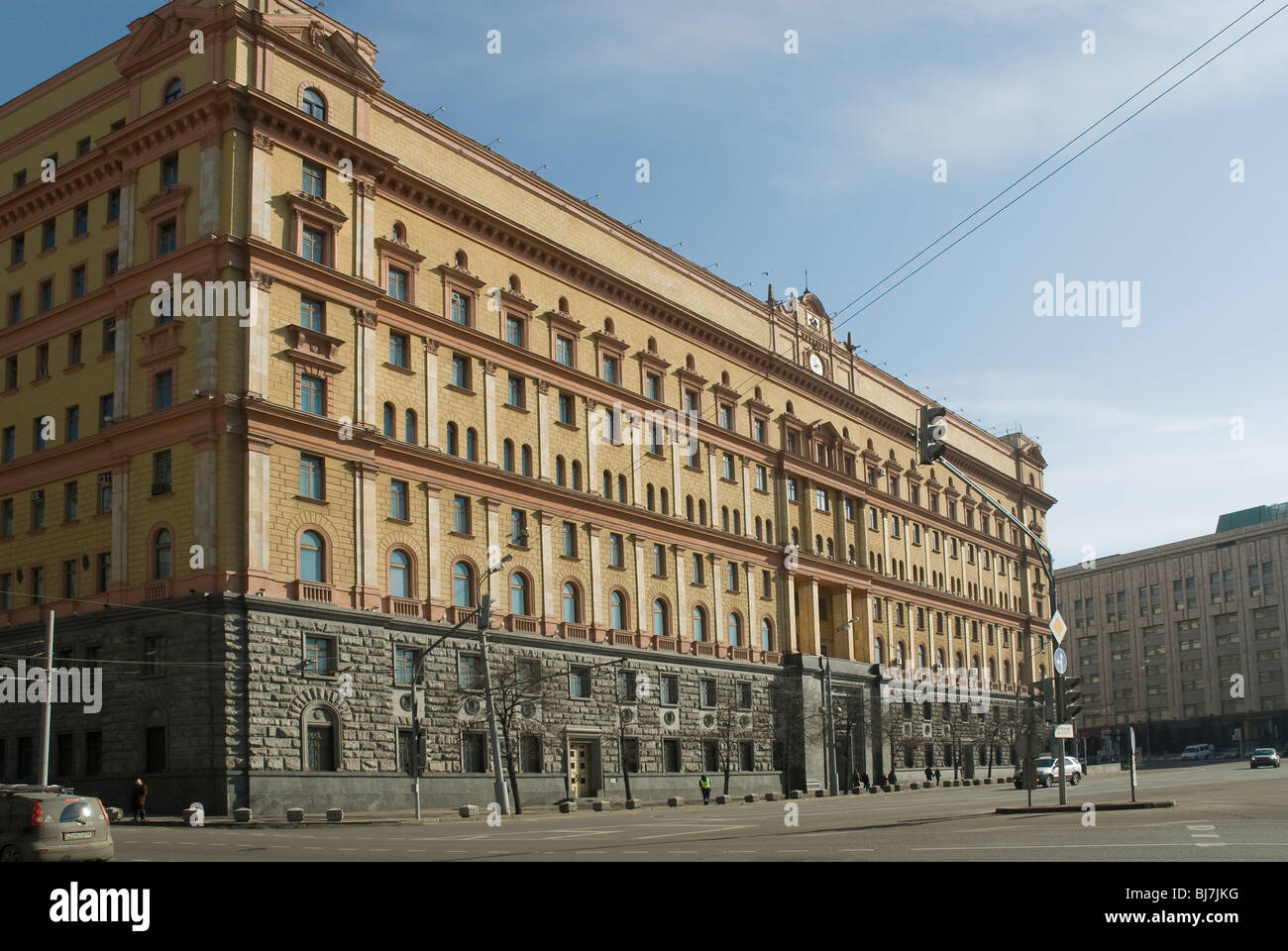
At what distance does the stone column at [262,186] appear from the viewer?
50.5 m

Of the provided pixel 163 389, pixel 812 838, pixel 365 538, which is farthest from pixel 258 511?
pixel 812 838

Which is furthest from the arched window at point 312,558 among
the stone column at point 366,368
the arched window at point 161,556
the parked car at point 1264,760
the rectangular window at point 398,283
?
the parked car at point 1264,760

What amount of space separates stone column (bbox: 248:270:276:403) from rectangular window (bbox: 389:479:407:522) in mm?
7626

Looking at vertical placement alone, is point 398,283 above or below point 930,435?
above

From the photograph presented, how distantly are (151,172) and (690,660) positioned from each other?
1418 inches

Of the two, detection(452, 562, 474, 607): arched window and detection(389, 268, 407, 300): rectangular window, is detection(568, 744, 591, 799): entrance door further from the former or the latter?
detection(389, 268, 407, 300): rectangular window

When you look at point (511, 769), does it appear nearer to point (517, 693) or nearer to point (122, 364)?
point (517, 693)

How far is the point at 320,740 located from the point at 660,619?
2526cm

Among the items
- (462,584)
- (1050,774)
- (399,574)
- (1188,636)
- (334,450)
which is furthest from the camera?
(1188,636)

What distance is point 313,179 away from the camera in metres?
54.0

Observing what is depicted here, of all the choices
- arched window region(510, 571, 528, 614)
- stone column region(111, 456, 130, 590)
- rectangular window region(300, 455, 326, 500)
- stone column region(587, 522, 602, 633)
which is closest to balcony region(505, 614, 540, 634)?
arched window region(510, 571, 528, 614)
